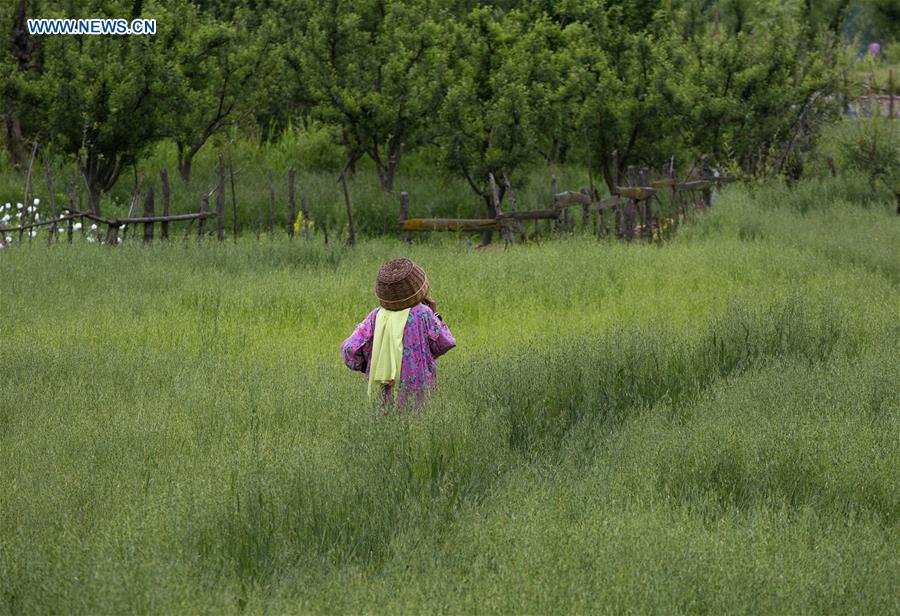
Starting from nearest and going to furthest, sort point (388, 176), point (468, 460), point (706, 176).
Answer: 1. point (468, 460)
2. point (706, 176)
3. point (388, 176)

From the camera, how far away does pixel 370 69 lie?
68.6ft

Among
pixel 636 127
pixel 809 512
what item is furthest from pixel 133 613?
pixel 636 127

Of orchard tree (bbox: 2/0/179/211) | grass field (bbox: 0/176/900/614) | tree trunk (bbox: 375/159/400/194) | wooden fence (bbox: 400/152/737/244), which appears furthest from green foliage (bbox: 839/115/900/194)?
orchard tree (bbox: 2/0/179/211)

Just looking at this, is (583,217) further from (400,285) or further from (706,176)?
(400,285)

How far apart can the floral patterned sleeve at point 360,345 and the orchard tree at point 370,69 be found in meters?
14.3

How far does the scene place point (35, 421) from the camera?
655 centimetres

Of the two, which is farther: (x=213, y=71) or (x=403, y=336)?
(x=213, y=71)

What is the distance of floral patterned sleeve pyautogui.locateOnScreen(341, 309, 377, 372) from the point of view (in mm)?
6121

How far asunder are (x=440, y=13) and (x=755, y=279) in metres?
11.8

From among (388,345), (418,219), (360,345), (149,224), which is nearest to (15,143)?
(149,224)

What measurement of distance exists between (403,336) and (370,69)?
51.0 feet

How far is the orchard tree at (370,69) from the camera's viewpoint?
2045 centimetres

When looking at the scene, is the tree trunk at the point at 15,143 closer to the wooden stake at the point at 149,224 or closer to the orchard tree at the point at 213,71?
the orchard tree at the point at 213,71

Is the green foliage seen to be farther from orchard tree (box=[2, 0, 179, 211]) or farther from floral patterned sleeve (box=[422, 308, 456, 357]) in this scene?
floral patterned sleeve (box=[422, 308, 456, 357])
